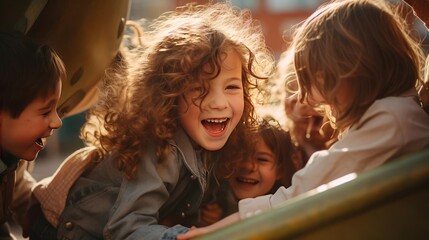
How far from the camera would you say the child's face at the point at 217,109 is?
1403 millimetres

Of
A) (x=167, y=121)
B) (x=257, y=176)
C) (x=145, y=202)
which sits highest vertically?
(x=167, y=121)

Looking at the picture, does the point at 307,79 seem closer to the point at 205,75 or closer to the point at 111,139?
the point at 205,75

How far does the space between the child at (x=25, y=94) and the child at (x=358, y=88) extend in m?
0.35

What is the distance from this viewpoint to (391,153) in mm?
1057

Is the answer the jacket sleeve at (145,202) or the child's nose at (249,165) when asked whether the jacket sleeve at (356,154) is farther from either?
the child's nose at (249,165)

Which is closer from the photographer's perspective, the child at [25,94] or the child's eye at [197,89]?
the child at [25,94]

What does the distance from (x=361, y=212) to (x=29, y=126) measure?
675 millimetres

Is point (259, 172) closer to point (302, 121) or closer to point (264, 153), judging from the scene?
point (264, 153)

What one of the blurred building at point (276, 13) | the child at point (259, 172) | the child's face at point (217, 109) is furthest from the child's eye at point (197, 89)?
the blurred building at point (276, 13)

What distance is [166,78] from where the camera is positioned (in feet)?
4.64

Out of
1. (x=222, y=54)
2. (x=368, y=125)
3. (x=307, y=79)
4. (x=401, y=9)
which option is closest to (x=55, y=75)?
(x=222, y=54)

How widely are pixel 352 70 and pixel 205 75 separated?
368 millimetres

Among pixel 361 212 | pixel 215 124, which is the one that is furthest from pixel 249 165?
pixel 361 212

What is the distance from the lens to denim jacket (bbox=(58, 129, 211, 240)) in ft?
4.24
